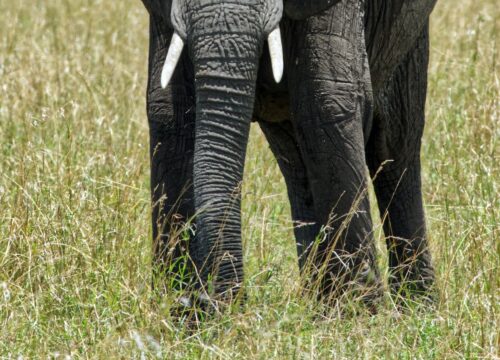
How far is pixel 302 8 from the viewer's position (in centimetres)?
447

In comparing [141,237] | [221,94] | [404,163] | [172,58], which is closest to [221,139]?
[221,94]

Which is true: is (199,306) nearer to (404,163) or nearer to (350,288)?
(350,288)

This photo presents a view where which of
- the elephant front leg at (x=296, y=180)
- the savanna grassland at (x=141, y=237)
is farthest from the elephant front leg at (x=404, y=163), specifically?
the elephant front leg at (x=296, y=180)

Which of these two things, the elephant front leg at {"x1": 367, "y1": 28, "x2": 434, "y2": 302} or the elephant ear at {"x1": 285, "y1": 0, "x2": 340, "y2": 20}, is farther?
the elephant front leg at {"x1": 367, "y1": 28, "x2": 434, "y2": 302}

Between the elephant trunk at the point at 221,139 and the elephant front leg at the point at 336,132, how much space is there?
325 millimetres

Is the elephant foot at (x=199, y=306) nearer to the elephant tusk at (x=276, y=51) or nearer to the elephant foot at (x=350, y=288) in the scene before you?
the elephant foot at (x=350, y=288)

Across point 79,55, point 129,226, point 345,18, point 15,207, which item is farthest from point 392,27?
point 79,55

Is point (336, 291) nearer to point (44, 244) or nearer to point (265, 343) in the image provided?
point (265, 343)

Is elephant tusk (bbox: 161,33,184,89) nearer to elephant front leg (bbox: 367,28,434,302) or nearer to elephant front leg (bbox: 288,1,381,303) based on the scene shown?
elephant front leg (bbox: 288,1,381,303)

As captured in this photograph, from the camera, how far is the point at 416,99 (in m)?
5.72

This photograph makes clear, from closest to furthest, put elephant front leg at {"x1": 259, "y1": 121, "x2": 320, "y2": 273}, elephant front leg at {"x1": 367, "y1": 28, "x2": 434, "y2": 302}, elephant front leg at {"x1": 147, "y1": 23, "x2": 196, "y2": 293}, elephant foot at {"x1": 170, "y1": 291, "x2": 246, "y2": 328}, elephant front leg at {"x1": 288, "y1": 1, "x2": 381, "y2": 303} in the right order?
elephant foot at {"x1": 170, "y1": 291, "x2": 246, "y2": 328}, elephant front leg at {"x1": 288, "y1": 1, "x2": 381, "y2": 303}, elephant front leg at {"x1": 147, "y1": 23, "x2": 196, "y2": 293}, elephant front leg at {"x1": 259, "y1": 121, "x2": 320, "y2": 273}, elephant front leg at {"x1": 367, "y1": 28, "x2": 434, "y2": 302}

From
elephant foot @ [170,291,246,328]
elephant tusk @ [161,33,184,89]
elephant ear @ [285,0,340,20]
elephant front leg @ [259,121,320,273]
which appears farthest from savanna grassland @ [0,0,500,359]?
elephant ear @ [285,0,340,20]

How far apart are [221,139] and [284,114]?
0.67 m

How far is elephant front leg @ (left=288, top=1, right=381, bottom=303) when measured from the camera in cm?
463
